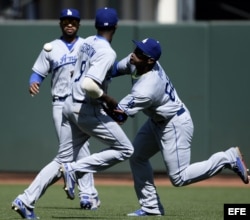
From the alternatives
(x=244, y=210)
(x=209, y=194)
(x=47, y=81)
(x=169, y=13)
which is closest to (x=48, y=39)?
(x=47, y=81)

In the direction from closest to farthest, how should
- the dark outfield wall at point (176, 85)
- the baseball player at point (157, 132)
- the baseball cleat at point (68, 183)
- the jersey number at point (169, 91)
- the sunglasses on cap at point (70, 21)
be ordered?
the baseball cleat at point (68, 183), the baseball player at point (157, 132), the jersey number at point (169, 91), the sunglasses on cap at point (70, 21), the dark outfield wall at point (176, 85)

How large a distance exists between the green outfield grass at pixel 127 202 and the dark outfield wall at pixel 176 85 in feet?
3.40

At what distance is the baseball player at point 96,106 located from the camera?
8743 mm

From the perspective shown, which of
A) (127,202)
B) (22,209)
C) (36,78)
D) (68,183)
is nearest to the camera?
(68,183)

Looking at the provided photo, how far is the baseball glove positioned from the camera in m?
8.84

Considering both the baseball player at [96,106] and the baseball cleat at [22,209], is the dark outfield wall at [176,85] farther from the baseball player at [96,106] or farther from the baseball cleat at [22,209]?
the baseball cleat at [22,209]

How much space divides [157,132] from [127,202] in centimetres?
268

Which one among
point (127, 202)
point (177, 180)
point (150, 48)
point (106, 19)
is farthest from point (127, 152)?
point (127, 202)

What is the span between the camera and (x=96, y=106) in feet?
29.7

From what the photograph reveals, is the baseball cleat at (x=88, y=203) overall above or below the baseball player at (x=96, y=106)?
below

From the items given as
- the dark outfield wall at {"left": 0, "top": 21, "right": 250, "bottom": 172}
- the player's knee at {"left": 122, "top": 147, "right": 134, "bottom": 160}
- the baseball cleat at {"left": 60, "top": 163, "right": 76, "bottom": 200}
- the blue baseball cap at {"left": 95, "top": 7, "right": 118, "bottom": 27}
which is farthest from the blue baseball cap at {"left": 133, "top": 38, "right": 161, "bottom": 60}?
the dark outfield wall at {"left": 0, "top": 21, "right": 250, "bottom": 172}

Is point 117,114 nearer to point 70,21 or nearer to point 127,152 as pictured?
point 127,152

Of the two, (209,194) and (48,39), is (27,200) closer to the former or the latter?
(209,194)

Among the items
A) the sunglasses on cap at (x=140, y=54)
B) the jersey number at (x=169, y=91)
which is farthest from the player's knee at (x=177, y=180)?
the sunglasses on cap at (x=140, y=54)
